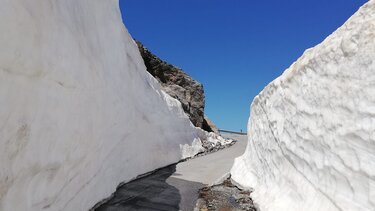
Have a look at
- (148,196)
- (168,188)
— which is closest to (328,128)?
(148,196)

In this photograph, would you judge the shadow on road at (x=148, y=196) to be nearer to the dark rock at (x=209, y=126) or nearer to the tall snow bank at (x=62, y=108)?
the tall snow bank at (x=62, y=108)

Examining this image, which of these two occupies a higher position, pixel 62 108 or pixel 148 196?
pixel 62 108

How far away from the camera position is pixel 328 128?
489 cm

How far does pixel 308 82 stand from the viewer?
5.83 metres

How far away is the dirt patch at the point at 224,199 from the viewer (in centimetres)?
687

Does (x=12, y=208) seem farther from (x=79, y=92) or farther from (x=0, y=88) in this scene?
(x=79, y=92)

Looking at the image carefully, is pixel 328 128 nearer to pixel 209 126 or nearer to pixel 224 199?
pixel 224 199

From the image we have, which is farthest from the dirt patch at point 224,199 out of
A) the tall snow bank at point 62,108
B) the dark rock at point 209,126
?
the dark rock at point 209,126

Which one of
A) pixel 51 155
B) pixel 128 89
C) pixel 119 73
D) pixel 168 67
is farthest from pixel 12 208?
pixel 168 67

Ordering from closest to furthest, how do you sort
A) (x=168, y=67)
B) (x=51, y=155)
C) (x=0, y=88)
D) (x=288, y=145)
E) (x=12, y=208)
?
(x=0, y=88) < (x=12, y=208) < (x=51, y=155) < (x=288, y=145) < (x=168, y=67)

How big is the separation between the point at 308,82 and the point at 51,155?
4352mm

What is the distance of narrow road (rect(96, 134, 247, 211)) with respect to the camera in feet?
21.9

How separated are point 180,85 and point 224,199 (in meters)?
19.6

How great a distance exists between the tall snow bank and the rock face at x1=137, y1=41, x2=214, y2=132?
14.1 metres
